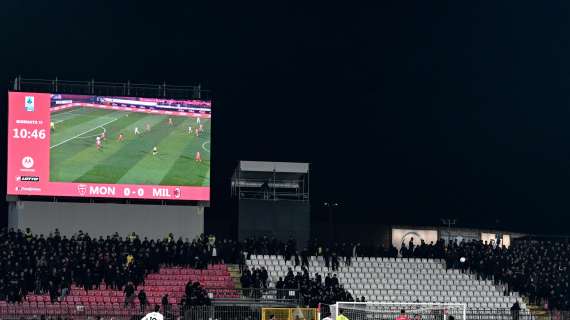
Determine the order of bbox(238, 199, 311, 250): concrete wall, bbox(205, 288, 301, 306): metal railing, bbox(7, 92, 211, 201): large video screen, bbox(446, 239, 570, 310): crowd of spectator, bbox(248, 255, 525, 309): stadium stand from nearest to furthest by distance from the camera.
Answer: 1. bbox(205, 288, 301, 306): metal railing
2. bbox(248, 255, 525, 309): stadium stand
3. bbox(7, 92, 211, 201): large video screen
4. bbox(446, 239, 570, 310): crowd of spectator
5. bbox(238, 199, 311, 250): concrete wall

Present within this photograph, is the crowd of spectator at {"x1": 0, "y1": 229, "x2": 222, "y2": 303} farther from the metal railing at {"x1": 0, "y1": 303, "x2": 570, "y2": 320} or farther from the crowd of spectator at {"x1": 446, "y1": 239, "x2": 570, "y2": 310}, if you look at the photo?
the crowd of spectator at {"x1": 446, "y1": 239, "x2": 570, "y2": 310}

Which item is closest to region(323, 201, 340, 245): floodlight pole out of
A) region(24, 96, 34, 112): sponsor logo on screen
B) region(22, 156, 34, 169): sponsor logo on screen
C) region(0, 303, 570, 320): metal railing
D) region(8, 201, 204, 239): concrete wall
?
region(8, 201, 204, 239): concrete wall

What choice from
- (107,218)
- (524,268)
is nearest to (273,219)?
(107,218)

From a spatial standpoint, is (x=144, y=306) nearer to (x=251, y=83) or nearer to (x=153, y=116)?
(x=153, y=116)

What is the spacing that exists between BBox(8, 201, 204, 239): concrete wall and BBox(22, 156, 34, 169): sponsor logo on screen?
2.04 metres

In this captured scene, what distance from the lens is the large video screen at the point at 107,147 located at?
53.5 m

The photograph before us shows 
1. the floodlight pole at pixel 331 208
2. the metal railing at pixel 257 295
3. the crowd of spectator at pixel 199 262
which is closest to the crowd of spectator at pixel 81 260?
the crowd of spectator at pixel 199 262

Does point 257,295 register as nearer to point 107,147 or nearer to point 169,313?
point 169,313

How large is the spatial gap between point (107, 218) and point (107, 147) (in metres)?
3.56

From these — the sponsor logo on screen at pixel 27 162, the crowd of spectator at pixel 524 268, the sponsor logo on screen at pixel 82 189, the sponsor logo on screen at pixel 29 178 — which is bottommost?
the crowd of spectator at pixel 524 268

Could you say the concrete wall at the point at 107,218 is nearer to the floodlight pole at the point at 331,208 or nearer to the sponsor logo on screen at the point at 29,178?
the sponsor logo on screen at the point at 29,178

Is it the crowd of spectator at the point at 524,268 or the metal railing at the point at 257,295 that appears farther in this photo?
the crowd of spectator at the point at 524,268

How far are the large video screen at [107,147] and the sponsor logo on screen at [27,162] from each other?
1.9 inches

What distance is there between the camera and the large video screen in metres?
53.5
